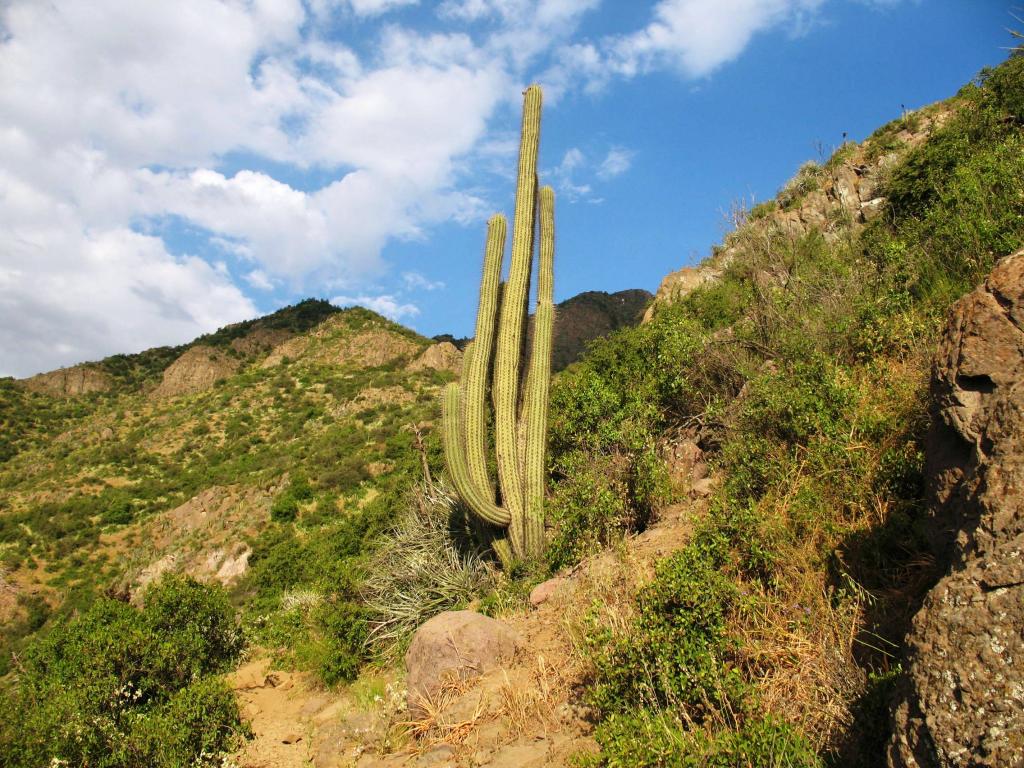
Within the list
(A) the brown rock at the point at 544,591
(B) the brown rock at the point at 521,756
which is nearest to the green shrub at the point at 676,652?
(B) the brown rock at the point at 521,756

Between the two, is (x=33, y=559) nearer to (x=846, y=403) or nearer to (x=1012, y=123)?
(x=846, y=403)

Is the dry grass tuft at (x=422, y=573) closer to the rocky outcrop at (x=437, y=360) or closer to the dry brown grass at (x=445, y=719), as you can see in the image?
the dry brown grass at (x=445, y=719)

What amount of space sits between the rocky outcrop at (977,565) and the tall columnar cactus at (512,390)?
5700mm

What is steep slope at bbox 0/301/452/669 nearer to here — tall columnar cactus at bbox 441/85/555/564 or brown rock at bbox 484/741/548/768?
tall columnar cactus at bbox 441/85/555/564

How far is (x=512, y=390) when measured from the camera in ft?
28.7

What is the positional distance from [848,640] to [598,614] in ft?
5.39

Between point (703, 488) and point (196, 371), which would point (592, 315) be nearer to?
point (196, 371)

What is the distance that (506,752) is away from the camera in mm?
4160

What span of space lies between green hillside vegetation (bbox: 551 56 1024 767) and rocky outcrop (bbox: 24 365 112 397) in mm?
57566

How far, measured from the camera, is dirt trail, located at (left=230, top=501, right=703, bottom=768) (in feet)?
14.0

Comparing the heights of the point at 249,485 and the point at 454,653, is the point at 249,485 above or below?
above

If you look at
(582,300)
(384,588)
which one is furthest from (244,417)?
(384,588)

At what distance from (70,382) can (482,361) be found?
192 ft

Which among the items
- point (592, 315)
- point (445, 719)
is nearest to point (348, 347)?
point (592, 315)
